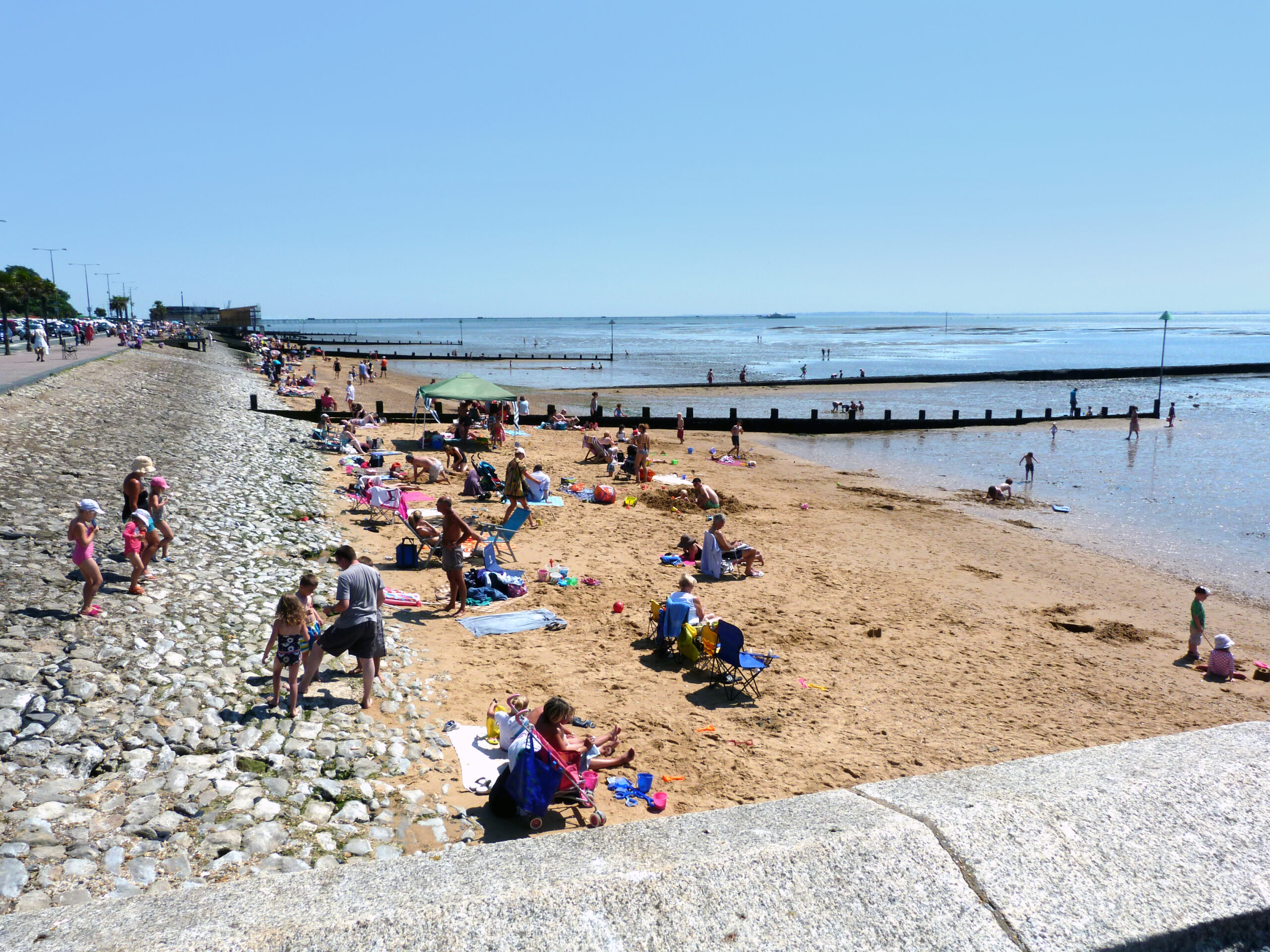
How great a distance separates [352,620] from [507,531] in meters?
5.63

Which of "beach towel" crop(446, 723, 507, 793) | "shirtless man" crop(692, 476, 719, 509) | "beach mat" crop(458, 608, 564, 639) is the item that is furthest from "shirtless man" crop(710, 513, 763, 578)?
"beach towel" crop(446, 723, 507, 793)

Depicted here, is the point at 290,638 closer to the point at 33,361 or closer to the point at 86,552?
the point at 86,552

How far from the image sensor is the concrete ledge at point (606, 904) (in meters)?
2.23

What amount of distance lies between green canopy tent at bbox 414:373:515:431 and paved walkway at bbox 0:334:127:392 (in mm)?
10143

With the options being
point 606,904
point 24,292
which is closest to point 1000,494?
point 606,904

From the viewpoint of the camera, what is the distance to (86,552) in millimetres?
7730

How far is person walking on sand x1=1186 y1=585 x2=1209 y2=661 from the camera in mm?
9938

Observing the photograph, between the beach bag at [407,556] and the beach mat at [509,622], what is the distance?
233 cm

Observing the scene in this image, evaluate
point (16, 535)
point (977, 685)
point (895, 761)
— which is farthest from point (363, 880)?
point (16, 535)

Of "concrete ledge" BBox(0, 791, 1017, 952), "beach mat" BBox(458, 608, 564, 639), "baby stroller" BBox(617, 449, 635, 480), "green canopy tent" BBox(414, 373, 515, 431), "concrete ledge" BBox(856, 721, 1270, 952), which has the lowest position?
"beach mat" BBox(458, 608, 564, 639)

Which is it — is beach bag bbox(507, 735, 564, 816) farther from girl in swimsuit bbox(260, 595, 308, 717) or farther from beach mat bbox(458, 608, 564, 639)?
beach mat bbox(458, 608, 564, 639)

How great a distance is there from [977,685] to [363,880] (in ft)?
25.9

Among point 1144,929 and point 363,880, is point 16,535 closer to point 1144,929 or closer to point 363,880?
point 363,880

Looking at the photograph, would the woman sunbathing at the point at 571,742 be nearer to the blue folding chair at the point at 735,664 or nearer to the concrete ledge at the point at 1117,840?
the blue folding chair at the point at 735,664
